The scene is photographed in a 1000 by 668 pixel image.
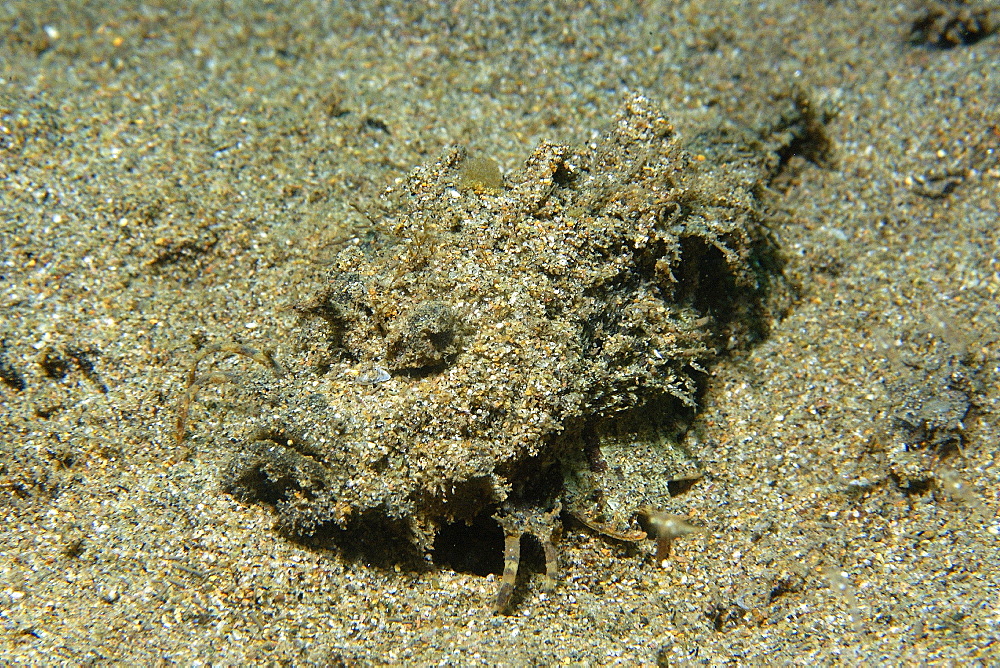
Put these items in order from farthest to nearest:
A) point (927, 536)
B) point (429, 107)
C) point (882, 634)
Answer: point (429, 107) → point (927, 536) → point (882, 634)

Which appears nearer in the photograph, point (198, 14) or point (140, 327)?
point (140, 327)

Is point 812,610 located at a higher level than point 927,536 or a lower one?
lower

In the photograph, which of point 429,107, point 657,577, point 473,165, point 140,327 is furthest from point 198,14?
point 657,577

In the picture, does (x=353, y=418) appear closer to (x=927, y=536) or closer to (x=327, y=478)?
(x=327, y=478)

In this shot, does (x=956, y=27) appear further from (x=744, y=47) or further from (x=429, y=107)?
(x=429, y=107)

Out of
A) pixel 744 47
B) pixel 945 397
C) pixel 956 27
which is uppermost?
pixel 956 27

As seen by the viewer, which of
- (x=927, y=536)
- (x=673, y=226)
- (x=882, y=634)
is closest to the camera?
(x=882, y=634)
